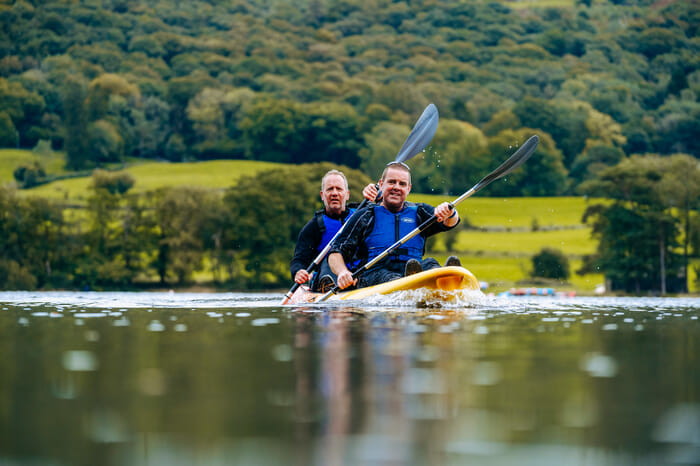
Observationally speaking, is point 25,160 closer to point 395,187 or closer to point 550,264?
point 550,264

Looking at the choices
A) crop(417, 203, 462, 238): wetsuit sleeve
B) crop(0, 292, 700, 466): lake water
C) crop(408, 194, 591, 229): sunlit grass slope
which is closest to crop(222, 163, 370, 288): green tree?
crop(408, 194, 591, 229): sunlit grass slope

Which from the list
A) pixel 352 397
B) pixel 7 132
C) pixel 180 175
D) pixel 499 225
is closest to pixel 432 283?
pixel 352 397

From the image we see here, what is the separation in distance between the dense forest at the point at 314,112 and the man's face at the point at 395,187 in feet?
137

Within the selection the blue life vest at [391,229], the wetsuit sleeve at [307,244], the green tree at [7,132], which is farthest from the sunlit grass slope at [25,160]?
the blue life vest at [391,229]

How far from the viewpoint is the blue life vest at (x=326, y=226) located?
531 inches

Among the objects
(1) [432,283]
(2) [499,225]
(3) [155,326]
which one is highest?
(2) [499,225]

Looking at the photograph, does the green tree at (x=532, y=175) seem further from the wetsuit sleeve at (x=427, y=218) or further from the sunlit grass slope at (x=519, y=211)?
the wetsuit sleeve at (x=427, y=218)

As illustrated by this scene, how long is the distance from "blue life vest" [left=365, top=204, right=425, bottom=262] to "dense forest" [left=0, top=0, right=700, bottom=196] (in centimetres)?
6924

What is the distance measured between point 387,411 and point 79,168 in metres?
98.7

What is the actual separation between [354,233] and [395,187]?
2.75 ft

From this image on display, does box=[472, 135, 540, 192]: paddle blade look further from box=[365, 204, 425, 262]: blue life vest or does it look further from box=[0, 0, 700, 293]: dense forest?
box=[0, 0, 700, 293]: dense forest

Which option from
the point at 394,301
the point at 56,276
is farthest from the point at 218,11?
the point at 394,301

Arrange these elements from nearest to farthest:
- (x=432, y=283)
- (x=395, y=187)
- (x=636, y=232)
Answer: (x=432, y=283) → (x=395, y=187) → (x=636, y=232)

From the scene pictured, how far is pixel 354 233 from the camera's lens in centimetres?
1205
